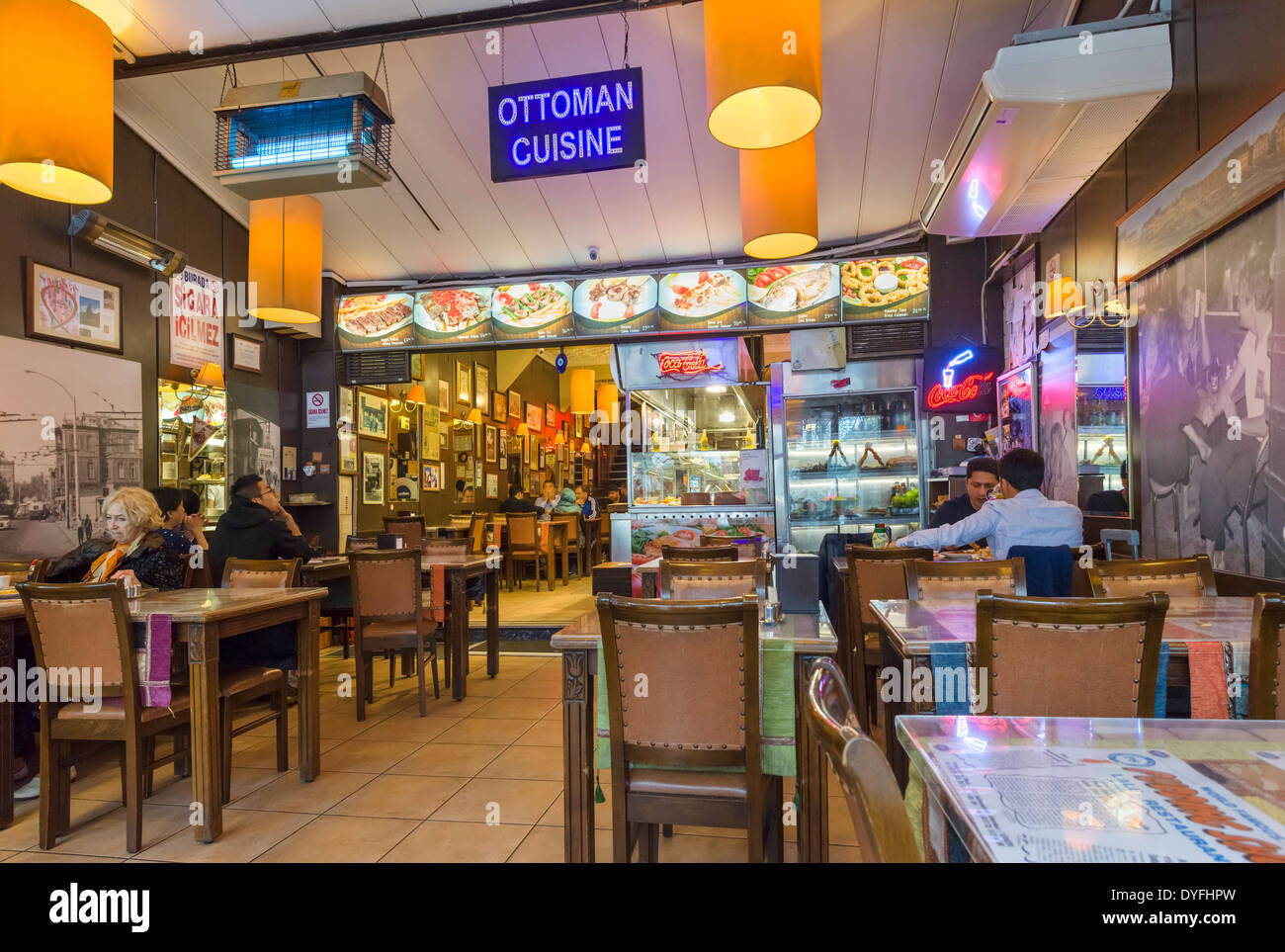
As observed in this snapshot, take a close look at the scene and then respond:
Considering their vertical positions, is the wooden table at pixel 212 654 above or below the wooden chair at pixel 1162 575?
below

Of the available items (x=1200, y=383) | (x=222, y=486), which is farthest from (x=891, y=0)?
(x=222, y=486)

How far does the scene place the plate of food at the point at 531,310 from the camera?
7445 millimetres

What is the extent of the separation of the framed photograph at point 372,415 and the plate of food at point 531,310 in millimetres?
2055

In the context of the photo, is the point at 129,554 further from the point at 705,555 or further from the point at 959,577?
the point at 959,577

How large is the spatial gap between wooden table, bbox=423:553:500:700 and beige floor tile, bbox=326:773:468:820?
1429 millimetres

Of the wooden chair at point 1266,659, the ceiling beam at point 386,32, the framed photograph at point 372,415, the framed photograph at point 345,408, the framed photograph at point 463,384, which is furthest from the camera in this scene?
the framed photograph at point 463,384

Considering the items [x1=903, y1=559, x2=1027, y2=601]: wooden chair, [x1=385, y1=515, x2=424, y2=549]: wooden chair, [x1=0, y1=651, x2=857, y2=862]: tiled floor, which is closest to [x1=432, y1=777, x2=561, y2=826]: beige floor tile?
[x1=0, y1=651, x2=857, y2=862]: tiled floor

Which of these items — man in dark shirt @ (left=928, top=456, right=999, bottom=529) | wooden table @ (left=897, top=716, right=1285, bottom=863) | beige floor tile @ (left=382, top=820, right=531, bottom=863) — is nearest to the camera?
wooden table @ (left=897, top=716, right=1285, bottom=863)

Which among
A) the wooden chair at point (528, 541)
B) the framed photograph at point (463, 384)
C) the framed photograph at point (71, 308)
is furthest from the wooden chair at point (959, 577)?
the framed photograph at point (463, 384)

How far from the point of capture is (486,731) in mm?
4297

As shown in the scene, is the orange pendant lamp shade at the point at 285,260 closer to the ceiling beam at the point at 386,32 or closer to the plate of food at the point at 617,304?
the ceiling beam at the point at 386,32

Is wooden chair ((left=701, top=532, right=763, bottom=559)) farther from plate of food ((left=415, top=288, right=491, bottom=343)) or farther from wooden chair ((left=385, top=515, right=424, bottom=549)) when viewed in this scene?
plate of food ((left=415, top=288, right=491, bottom=343))

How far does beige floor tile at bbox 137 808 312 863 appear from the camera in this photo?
9.19 feet
